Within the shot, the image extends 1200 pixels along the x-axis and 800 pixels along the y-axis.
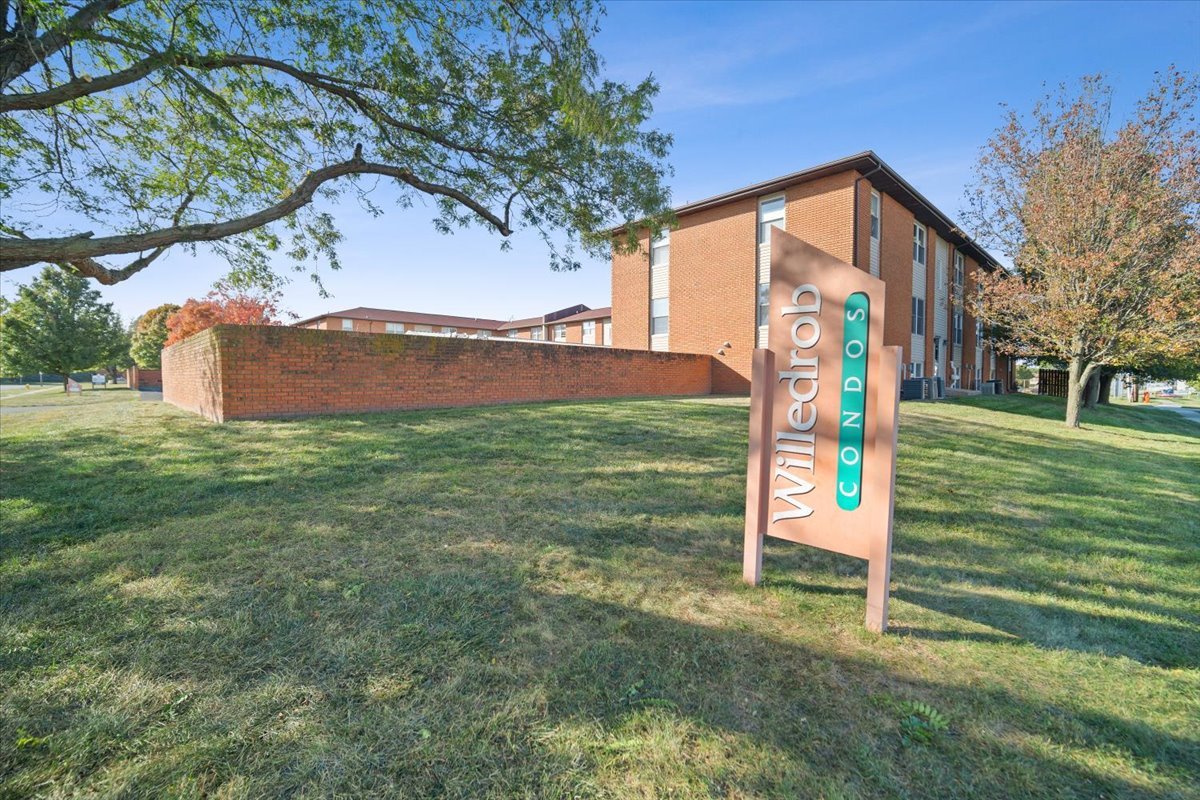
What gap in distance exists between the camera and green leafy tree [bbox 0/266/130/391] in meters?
31.1

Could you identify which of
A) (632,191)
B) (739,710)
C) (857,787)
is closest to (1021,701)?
(857,787)

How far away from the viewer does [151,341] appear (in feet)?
130

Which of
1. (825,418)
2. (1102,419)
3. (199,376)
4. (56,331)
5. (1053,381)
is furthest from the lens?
(1053,381)

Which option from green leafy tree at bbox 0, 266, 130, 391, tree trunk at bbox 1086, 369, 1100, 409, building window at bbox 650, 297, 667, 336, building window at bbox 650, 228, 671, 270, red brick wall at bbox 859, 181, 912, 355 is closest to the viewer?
red brick wall at bbox 859, 181, 912, 355

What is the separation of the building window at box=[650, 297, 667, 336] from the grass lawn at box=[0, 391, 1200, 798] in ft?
59.5

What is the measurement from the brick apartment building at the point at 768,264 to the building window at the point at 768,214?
0.13 ft

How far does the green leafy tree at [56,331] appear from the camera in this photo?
31.1 meters

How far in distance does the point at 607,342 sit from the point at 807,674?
1338 inches

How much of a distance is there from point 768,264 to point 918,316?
1107cm

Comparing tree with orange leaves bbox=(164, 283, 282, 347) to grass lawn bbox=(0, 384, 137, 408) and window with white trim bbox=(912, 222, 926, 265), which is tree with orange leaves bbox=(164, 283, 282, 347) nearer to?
grass lawn bbox=(0, 384, 137, 408)

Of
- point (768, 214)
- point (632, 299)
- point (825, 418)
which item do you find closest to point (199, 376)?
point (825, 418)

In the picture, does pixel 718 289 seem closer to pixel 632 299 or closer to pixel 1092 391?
pixel 632 299

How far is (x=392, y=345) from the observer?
11117 mm

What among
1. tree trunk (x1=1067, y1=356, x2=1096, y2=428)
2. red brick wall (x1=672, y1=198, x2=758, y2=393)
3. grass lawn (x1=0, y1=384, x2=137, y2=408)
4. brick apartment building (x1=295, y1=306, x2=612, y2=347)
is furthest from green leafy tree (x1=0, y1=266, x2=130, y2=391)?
tree trunk (x1=1067, y1=356, x2=1096, y2=428)
